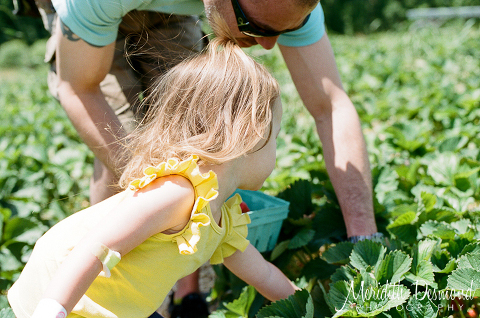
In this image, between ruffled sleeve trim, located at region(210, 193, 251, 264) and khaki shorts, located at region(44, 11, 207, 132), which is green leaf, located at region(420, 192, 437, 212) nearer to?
ruffled sleeve trim, located at region(210, 193, 251, 264)

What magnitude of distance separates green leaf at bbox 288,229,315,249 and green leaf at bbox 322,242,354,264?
0.54ft

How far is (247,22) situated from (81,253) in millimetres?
890

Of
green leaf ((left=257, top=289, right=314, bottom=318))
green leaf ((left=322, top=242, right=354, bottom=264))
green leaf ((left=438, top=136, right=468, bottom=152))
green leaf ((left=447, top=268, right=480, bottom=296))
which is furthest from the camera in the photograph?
green leaf ((left=438, top=136, right=468, bottom=152))

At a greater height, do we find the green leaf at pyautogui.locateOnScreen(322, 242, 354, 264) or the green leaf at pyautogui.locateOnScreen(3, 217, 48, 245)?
the green leaf at pyautogui.locateOnScreen(322, 242, 354, 264)

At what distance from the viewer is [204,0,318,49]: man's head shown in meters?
1.46

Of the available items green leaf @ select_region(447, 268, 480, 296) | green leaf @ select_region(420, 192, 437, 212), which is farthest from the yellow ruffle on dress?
green leaf @ select_region(420, 192, 437, 212)

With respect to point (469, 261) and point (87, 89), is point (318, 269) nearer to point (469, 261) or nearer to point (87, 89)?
point (469, 261)

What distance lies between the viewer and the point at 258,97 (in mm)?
1414

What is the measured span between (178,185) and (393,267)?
0.82 meters

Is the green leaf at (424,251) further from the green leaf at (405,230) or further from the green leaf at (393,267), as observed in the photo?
the green leaf at (405,230)

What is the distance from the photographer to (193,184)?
130cm

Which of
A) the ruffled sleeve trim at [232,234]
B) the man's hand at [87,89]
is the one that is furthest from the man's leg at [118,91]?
the ruffled sleeve trim at [232,234]

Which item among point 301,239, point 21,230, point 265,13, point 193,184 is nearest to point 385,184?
point 301,239

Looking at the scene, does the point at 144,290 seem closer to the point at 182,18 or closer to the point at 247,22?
the point at 247,22
